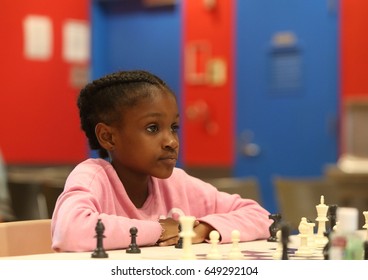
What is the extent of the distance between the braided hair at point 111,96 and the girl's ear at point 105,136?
14 millimetres

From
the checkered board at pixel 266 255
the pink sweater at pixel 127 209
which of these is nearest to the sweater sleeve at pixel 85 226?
the pink sweater at pixel 127 209

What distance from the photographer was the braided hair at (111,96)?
6.40ft

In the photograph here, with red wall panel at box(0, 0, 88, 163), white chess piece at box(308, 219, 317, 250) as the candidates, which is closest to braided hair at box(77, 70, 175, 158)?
white chess piece at box(308, 219, 317, 250)

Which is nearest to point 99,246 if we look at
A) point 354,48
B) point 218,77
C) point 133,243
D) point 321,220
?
point 133,243

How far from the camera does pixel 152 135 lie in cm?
189

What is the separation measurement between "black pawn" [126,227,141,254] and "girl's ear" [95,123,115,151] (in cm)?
47

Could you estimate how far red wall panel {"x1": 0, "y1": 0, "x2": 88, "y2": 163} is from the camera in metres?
6.47

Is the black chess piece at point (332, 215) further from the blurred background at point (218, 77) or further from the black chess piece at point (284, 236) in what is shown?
the blurred background at point (218, 77)

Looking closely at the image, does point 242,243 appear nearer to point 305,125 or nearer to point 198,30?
point 305,125

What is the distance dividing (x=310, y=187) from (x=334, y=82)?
2.24m

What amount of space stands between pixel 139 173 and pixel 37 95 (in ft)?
16.0

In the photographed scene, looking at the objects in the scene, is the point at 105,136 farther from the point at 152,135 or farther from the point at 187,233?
the point at 187,233

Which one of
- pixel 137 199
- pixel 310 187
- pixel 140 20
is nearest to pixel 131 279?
pixel 137 199

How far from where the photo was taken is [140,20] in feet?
23.7
